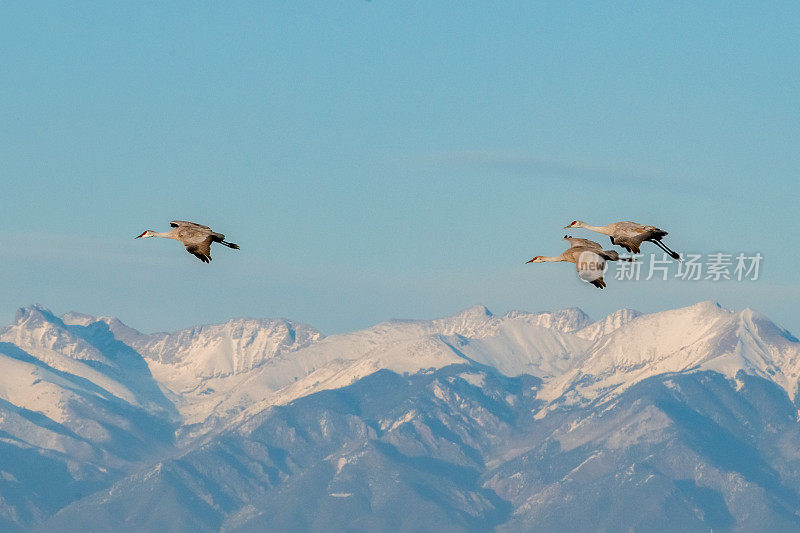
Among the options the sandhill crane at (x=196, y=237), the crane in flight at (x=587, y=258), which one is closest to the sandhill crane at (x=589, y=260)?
the crane in flight at (x=587, y=258)

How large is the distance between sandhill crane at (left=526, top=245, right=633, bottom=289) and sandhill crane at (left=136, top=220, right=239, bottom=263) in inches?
788

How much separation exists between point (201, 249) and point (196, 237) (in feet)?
5.51

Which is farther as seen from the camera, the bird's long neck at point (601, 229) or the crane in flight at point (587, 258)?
the bird's long neck at point (601, 229)

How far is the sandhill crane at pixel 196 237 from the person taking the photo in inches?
3600

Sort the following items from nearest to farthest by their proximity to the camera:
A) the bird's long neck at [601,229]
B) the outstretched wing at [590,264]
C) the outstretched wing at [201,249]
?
the outstretched wing at [201,249]
the outstretched wing at [590,264]
the bird's long neck at [601,229]

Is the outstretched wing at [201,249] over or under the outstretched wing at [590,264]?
over

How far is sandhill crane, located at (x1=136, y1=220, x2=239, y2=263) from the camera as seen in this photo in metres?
91.4

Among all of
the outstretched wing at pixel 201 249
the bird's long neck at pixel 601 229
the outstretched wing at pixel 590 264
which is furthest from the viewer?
the bird's long neck at pixel 601 229

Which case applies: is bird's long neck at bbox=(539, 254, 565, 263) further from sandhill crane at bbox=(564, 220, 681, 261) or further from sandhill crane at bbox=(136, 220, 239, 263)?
sandhill crane at bbox=(136, 220, 239, 263)

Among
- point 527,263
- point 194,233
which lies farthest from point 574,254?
point 194,233

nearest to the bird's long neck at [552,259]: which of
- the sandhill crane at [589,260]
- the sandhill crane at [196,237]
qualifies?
the sandhill crane at [589,260]

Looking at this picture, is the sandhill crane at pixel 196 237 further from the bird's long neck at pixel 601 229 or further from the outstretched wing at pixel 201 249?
the bird's long neck at pixel 601 229

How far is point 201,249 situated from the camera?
91562mm

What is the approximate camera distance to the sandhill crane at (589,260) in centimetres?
9206
